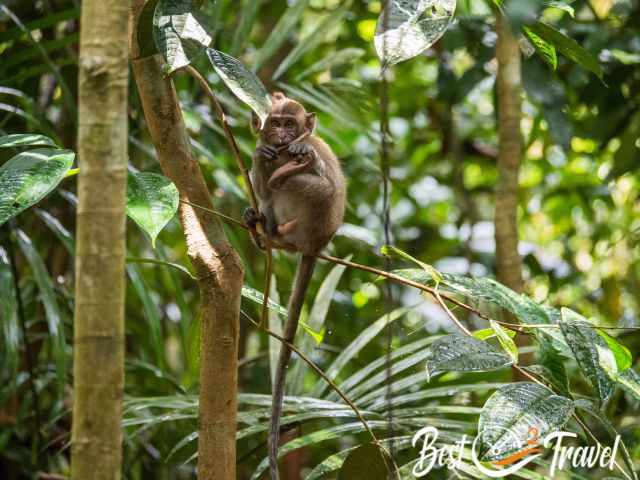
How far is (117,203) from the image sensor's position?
1290mm

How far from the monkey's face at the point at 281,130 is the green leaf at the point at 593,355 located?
5.04 ft

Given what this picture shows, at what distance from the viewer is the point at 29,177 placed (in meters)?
1.53

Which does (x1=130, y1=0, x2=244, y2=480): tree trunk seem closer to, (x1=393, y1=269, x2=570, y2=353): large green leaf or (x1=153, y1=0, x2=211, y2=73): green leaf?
(x1=153, y1=0, x2=211, y2=73): green leaf

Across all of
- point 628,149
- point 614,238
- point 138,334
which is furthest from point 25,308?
point 614,238

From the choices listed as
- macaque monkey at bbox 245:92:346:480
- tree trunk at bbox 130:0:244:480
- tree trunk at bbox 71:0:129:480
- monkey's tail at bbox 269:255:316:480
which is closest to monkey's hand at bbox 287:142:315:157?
macaque monkey at bbox 245:92:346:480

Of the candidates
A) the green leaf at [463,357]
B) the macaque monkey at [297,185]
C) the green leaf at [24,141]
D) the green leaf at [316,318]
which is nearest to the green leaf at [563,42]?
the green leaf at [463,357]

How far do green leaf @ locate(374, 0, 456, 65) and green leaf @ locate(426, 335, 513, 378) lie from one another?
0.60m

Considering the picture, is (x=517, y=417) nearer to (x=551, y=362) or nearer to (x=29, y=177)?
(x=551, y=362)

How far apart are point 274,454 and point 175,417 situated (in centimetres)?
48

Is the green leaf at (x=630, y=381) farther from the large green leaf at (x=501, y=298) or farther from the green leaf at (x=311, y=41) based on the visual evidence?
the green leaf at (x=311, y=41)

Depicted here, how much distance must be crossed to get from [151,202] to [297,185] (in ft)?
5.04

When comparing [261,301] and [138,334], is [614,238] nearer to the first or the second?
[138,334]

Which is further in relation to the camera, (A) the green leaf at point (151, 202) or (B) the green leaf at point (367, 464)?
(B) the green leaf at point (367, 464)

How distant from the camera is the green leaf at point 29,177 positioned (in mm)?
1458
